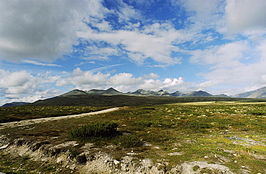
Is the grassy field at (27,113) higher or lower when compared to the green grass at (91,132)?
lower

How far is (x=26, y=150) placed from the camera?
10859mm

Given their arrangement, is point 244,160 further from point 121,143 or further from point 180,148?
point 121,143

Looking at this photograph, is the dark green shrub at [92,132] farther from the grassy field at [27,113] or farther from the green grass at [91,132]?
the grassy field at [27,113]

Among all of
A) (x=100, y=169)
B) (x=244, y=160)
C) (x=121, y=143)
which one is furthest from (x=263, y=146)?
(x=100, y=169)

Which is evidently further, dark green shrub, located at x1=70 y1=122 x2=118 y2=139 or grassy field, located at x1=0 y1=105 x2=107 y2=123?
grassy field, located at x1=0 y1=105 x2=107 y2=123

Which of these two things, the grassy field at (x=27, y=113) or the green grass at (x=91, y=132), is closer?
the green grass at (x=91, y=132)

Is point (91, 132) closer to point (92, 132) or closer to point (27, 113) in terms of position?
point (92, 132)

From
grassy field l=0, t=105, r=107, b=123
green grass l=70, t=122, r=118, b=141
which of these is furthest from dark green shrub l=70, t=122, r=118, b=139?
grassy field l=0, t=105, r=107, b=123

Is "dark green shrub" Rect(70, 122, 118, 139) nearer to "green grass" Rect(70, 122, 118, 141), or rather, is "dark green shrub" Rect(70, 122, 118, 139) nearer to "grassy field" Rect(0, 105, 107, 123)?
"green grass" Rect(70, 122, 118, 141)

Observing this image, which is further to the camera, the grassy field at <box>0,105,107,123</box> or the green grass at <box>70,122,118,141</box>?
the grassy field at <box>0,105,107,123</box>

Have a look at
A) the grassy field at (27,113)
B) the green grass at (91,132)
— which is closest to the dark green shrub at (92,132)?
the green grass at (91,132)

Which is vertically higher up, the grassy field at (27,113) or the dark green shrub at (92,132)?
the dark green shrub at (92,132)

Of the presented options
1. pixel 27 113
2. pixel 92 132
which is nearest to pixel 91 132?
pixel 92 132

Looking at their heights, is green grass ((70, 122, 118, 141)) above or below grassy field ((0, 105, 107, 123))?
above
